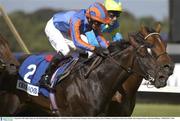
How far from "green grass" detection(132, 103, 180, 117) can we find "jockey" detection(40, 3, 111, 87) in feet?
10.8

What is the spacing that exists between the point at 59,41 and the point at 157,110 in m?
4.29

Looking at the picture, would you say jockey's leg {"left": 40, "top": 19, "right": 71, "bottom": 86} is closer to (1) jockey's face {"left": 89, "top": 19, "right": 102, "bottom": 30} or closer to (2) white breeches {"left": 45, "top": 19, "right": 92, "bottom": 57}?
(2) white breeches {"left": 45, "top": 19, "right": 92, "bottom": 57}

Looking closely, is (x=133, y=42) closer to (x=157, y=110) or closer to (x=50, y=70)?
(x=50, y=70)

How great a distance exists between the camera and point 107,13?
7.17m

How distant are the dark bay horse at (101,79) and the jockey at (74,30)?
0.19m

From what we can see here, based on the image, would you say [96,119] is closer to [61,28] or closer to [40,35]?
[61,28]

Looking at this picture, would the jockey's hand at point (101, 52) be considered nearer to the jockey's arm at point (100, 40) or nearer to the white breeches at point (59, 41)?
the jockey's arm at point (100, 40)

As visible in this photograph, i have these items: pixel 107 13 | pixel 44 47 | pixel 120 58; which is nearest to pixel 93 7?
pixel 107 13

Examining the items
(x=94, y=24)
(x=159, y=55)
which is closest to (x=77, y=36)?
(x=94, y=24)

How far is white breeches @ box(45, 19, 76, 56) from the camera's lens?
7.45 m

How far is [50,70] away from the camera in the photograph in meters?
7.30

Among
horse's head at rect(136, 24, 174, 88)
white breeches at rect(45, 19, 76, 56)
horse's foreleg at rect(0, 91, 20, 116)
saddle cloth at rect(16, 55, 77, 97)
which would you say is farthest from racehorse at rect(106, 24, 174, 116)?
horse's foreleg at rect(0, 91, 20, 116)

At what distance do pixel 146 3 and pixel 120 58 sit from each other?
37.5ft

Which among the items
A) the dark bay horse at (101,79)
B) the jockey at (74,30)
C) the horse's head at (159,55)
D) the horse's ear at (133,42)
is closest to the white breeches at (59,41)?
the jockey at (74,30)
